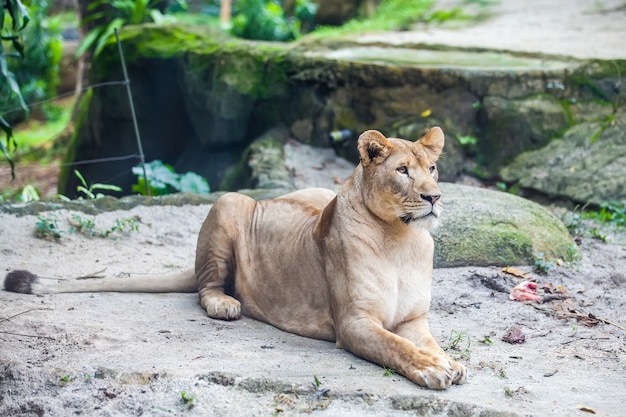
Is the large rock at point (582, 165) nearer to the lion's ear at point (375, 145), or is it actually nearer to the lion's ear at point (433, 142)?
the lion's ear at point (433, 142)

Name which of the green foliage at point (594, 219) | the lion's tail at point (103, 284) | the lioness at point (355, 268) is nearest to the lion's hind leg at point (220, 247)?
the lioness at point (355, 268)

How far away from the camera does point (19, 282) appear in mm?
5508

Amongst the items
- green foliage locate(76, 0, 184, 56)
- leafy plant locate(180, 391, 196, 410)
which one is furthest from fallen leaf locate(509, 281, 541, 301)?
green foliage locate(76, 0, 184, 56)

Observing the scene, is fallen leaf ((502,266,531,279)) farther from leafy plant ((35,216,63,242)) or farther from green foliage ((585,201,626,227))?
leafy plant ((35,216,63,242))

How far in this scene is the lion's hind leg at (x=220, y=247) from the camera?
577 cm

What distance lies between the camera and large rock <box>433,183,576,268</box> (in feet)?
21.3

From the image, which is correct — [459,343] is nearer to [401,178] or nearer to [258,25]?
[401,178]

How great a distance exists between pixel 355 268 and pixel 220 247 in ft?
4.45

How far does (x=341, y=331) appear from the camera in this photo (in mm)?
4750

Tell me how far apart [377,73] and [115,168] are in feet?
13.5

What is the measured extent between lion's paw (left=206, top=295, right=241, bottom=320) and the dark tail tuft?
1.19 m

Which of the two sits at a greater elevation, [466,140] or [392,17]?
[392,17]

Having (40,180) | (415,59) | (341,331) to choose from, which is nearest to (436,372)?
(341,331)

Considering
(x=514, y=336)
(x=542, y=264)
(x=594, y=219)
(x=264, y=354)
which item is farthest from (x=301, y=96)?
(x=264, y=354)
